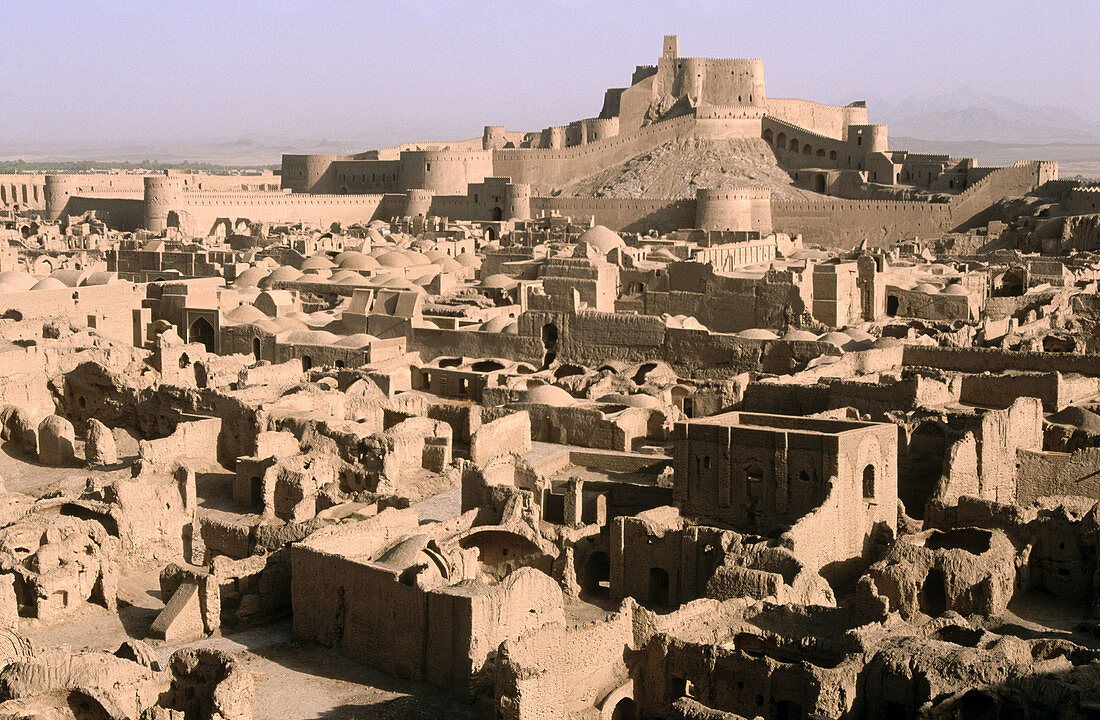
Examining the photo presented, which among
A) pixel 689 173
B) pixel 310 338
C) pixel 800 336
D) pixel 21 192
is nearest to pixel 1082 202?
pixel 689 173

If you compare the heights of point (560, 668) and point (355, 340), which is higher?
point (355, 340)

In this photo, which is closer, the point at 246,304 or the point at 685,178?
the point at 246,304

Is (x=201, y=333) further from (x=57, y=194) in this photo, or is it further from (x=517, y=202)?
(x=57, y=194)

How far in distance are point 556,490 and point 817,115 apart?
52879 mm

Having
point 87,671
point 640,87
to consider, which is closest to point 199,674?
point 87,671

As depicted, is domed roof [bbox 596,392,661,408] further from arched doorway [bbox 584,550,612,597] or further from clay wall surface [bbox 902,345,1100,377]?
arched doorway [bbox 584,550,612,597]

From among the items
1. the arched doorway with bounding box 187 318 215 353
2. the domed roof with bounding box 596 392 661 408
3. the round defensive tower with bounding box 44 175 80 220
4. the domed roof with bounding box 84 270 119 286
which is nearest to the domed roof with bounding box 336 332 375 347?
the arched doorway with bounding box 187 318 215 353

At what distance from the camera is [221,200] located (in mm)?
57594

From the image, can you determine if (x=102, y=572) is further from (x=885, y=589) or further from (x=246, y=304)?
(x=246, y=304)

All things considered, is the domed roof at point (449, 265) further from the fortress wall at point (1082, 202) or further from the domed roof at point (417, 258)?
the fortress wall at point (1082, 202)

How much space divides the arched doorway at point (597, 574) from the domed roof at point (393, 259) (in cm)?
2271

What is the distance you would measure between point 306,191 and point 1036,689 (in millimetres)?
60084

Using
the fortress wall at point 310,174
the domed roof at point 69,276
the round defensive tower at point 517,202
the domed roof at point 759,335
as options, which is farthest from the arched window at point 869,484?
the fortress wall at point 310,174

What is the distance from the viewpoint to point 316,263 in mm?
36156
